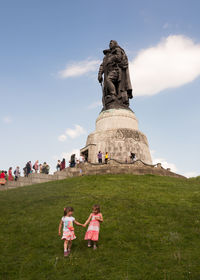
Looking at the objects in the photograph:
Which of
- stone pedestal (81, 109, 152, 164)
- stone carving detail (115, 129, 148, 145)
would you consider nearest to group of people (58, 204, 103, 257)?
stone pedestal (81, 109, 152, 164)

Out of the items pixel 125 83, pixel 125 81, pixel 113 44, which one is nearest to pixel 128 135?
pixel 125 83

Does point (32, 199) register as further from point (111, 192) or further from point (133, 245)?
point (133, 245)

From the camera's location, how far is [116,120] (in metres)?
27.3

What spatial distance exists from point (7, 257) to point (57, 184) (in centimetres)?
1067

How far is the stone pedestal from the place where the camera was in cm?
2497

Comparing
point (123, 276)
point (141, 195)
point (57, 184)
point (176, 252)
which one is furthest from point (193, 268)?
point (57, 184)

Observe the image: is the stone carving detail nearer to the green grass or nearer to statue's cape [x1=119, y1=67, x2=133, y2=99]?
statue's cape [x1=119, y1=67, x2=133, y2=99]

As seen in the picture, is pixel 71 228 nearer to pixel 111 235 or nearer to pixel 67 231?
pixel 67 231

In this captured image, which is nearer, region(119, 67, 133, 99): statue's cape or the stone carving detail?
the stone carving detail

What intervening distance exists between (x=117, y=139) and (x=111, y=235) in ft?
53.5

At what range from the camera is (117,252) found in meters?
8.17

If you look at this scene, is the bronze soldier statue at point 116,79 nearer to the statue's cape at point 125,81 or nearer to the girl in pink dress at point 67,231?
the statue's cape at point 125,81

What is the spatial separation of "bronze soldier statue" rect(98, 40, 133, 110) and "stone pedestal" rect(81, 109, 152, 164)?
1.43 metres

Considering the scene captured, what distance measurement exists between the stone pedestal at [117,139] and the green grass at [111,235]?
332 inches
